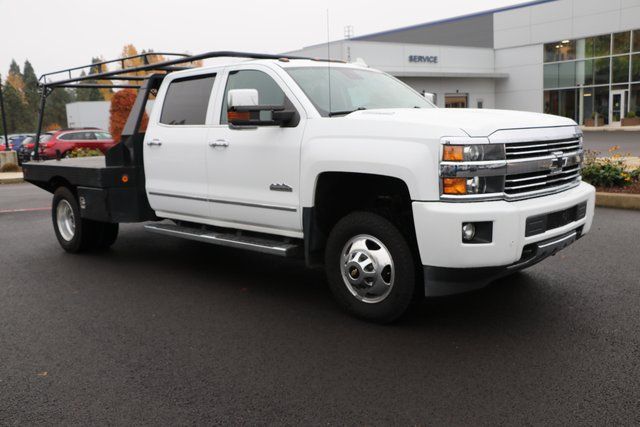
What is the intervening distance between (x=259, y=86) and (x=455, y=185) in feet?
7.55

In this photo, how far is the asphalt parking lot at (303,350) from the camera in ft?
11.3

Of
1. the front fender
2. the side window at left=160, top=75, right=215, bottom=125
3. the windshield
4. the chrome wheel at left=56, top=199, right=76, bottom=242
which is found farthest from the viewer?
the chrome wheel at left=56, top=199, right=76, bottom=242

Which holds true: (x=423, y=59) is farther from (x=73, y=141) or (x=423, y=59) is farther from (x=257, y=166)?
(x=257, y=166)

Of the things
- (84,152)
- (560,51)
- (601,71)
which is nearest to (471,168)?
(84,152)

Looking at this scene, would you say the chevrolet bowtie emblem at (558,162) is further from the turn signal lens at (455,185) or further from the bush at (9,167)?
the bush at (9,167)

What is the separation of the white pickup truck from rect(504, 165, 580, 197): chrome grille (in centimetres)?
1

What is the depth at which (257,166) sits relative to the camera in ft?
17.7

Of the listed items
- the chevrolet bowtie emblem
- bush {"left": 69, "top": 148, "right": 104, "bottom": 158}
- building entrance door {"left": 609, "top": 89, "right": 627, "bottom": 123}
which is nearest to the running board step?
the chevrolet bowtie emblem

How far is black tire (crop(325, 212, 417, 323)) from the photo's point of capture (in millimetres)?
4477

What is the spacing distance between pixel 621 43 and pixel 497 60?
28.7 ft

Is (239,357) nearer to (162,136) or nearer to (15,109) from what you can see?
(162,136)

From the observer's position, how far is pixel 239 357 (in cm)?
421

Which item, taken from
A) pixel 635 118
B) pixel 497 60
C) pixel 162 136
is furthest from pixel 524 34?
pixel 162 136

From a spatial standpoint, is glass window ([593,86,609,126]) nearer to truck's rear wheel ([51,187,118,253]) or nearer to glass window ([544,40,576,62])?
glass window ([544,40,576,62])
